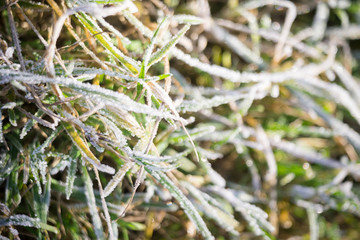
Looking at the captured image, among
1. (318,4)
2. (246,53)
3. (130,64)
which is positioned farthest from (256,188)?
(318,4)

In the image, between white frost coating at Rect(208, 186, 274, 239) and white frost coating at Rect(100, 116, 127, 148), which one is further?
white frost coating at Rect(208, 186, 274, 239)

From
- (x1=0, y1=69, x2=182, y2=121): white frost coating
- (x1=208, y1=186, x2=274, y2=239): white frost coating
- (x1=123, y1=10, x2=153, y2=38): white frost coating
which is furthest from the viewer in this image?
(x1=208, y1=186, x2=274, y2=239): white frost coating

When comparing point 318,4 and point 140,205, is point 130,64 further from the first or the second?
point 318,4

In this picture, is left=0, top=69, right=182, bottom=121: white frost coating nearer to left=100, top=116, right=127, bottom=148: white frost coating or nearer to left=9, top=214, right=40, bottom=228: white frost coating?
left=100, top=116, right=127, bottom=148: white frost coating

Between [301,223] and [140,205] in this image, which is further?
[301,223]

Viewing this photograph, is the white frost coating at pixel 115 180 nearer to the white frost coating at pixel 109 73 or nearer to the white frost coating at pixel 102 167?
the white frost coating at pixel 102 167

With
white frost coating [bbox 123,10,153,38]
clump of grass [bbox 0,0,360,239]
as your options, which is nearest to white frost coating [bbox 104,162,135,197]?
clump of grass [bbox 0,0,360,239]

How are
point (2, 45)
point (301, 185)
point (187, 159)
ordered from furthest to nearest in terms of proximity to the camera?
point (301, 185) → point (187, 159) → point (2, 45)

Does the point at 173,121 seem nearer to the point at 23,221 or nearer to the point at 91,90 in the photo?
the point at 91,90
